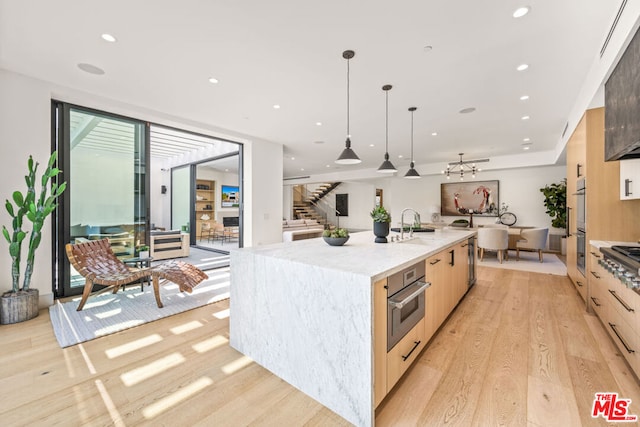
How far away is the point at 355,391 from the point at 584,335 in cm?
255

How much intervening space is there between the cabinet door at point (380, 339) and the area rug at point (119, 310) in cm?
255

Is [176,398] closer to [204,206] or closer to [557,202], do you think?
[557,202]

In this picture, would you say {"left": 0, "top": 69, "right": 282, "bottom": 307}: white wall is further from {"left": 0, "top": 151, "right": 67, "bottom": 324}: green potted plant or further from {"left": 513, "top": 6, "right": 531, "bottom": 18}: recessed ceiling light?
{"left": 513, "top": 6, "right": 531, "bottom": 18}: recessed ceiling light

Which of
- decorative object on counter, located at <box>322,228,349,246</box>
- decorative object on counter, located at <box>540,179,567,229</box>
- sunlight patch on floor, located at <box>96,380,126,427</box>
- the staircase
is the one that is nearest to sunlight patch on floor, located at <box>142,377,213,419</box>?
sunlight patch on floor, located at <box>96,380,126,427</box>

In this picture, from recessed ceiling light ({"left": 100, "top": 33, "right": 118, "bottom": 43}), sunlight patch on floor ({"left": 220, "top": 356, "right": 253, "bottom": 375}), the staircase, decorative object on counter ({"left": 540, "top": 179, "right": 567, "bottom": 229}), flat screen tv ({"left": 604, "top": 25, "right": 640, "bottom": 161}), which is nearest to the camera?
flat screen tv ({"left": 604, "top": 25, "right": 640, "bottom": 161})

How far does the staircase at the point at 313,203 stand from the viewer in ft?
45.6

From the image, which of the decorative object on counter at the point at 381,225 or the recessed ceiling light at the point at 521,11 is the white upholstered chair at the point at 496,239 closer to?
the decorative object on counter at the point at 381,225

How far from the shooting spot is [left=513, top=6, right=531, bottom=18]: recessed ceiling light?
201cm

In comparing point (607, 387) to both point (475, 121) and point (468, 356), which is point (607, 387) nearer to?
point (468, 356)

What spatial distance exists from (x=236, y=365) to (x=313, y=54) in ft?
9.47

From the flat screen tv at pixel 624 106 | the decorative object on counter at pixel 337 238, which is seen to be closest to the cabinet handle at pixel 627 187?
the flat screen tv at pixel 624 106

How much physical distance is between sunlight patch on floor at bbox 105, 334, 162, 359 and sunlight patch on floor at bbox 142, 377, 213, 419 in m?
0.85

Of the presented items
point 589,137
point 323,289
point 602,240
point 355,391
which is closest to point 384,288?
point 323,289

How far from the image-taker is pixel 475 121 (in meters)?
4.67
